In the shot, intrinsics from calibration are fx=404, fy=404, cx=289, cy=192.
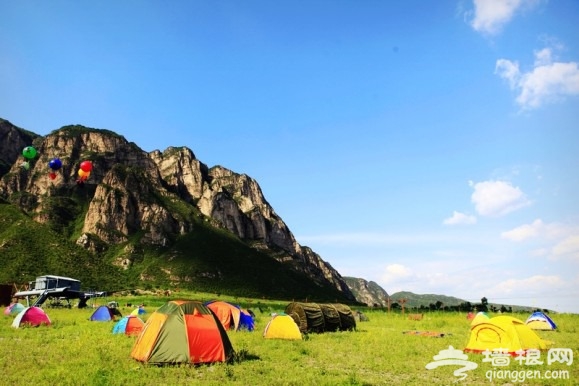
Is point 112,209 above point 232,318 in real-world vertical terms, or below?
above

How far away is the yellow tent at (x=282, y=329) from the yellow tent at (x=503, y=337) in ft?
30.6

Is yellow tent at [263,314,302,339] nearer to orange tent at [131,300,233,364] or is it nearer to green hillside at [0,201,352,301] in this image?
orange tent at [131,300,233,364]

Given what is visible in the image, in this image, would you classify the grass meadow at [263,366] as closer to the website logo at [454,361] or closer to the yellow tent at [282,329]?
the website logo at [454,361]

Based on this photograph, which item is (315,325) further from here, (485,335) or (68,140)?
(68,140)

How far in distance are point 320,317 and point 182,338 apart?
49.1 ft

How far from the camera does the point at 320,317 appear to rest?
1109 inches

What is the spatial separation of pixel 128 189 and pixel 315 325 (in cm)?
15354

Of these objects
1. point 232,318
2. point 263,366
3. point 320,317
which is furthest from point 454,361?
point 232,318

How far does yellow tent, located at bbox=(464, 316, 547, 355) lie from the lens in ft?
59.1

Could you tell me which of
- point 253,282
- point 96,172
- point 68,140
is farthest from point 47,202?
point 253,282

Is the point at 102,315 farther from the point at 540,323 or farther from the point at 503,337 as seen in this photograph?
the point at 540,323

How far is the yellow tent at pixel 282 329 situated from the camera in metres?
23.3

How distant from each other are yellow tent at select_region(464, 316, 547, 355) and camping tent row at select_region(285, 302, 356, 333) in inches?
434

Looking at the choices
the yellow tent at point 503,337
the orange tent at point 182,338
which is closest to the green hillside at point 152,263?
the orange tent at point 182,338
